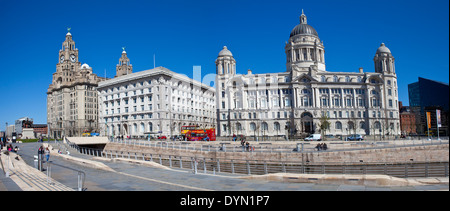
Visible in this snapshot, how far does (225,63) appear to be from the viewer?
3797 inches

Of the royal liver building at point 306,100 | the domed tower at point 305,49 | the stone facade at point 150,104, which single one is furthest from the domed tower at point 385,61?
the stone facade at point 150,104

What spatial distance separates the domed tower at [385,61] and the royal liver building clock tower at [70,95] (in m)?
114

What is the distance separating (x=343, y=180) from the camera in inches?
566

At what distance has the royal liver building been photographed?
292 feet

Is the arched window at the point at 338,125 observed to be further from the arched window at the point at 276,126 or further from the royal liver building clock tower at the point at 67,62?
the royal liver building clock tower at the point at 67,62

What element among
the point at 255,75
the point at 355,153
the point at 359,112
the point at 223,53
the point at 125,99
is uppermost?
the point at 223,53

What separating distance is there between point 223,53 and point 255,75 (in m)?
12.9

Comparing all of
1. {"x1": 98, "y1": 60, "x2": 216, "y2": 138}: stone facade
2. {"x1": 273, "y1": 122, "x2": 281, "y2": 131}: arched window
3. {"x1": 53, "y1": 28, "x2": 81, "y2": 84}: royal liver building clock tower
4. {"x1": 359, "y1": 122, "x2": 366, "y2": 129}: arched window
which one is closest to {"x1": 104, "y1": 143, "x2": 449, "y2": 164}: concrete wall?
{"x1": 98, "y1": 60, "x2": 216, "y2": 138}: stone facade

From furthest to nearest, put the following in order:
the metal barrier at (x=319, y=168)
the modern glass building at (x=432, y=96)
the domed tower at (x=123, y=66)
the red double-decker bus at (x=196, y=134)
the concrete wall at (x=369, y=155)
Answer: the domed tower at (x=123, y=66), the red double-decker bus at (x=196, y=134), the concrete wall at (x=369, y=155), the metal barrier at (x=319, y=168), the modern glass building at (x=432, y=96)

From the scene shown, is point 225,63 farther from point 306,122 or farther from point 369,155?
point 369,155

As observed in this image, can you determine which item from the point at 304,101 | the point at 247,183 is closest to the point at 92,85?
the point at 304,101

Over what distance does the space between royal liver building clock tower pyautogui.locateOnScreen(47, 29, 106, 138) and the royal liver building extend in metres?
70.1

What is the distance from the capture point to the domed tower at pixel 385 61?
94.8 metres
